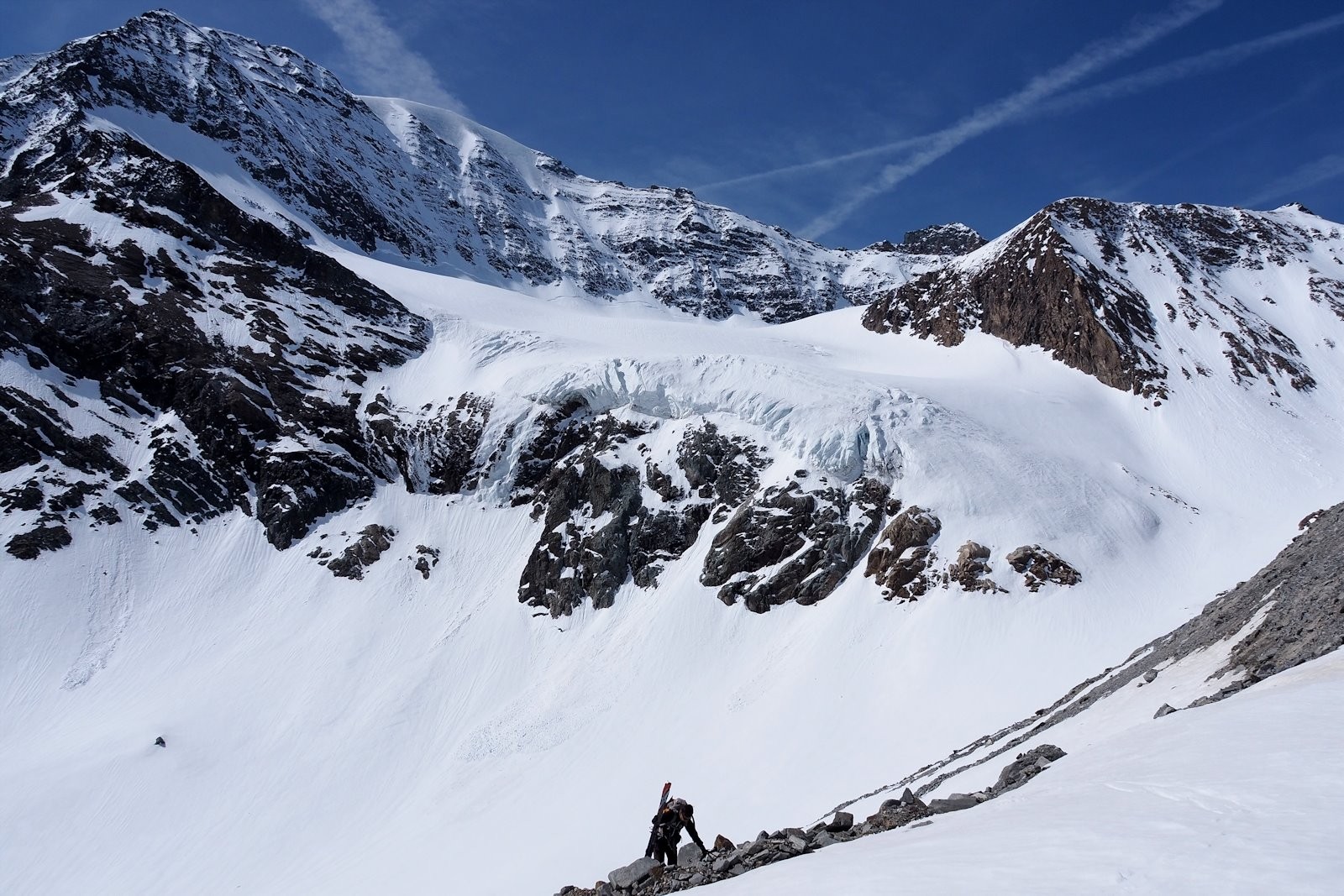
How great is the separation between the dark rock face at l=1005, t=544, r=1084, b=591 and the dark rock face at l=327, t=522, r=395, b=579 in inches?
1598

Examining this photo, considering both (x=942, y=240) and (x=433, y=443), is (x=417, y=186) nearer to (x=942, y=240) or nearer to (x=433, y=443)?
(x=433, y=443)

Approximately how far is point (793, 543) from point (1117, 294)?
44764mm

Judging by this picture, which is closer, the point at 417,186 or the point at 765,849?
the point at 765,849

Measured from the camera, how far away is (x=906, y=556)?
42.2 metres

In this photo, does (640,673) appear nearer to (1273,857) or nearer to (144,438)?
(1273,857)

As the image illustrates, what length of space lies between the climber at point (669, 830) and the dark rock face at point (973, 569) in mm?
31113

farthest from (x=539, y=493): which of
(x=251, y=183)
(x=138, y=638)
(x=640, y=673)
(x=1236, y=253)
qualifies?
(x=251, y=183)

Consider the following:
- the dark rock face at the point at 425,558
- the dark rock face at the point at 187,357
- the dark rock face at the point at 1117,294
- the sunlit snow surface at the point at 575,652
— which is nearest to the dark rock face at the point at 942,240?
the dark rock face at the point at 1117,294

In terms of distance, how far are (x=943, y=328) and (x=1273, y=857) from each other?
246 ft

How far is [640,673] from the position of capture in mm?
42062

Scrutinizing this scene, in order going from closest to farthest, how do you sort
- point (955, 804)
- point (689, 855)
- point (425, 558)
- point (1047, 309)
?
→ point (955, 804), point (689, 855), point (425, 558), point (1047, 309)

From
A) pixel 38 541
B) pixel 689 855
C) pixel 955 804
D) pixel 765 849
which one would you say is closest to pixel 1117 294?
pixel 955 804

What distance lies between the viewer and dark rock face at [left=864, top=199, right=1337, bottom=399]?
64188 millimetres

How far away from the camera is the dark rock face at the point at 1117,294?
64.2 metres
